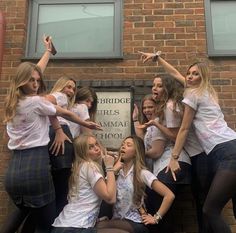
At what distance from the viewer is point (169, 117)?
3682mm

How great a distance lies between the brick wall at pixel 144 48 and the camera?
15.6ft

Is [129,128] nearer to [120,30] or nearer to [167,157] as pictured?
[167,157]

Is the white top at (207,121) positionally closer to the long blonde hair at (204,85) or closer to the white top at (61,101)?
the long blonde hair at (204,85)

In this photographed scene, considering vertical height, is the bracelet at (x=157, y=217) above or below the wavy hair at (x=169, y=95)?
below

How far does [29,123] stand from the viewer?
3244 millimetres

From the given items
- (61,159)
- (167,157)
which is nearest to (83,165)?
(61,159)

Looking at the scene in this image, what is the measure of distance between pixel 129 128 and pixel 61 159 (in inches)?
51.5

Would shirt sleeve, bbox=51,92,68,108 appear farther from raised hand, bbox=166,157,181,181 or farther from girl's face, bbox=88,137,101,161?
raised hand, bbox=166,157,181,181

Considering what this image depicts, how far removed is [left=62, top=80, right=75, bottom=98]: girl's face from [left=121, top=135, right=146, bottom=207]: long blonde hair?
2.39ft

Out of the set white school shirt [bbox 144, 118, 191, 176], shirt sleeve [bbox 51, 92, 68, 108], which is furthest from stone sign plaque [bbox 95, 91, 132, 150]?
shirt sleeve [bbox 51, 92, 68, 108]

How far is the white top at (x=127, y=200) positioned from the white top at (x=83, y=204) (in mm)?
223

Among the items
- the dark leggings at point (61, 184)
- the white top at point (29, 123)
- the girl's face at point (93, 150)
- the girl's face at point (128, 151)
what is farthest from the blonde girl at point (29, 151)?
the girl's face at point (128, 151)

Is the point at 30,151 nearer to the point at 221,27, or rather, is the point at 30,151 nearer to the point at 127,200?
the point at 127,200

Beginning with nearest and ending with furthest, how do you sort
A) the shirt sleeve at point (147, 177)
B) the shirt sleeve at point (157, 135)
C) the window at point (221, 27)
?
the shirt sleeve at point (147, 177) → the shirt sleeve at point (157, 135) → the window at point (221, 27)
